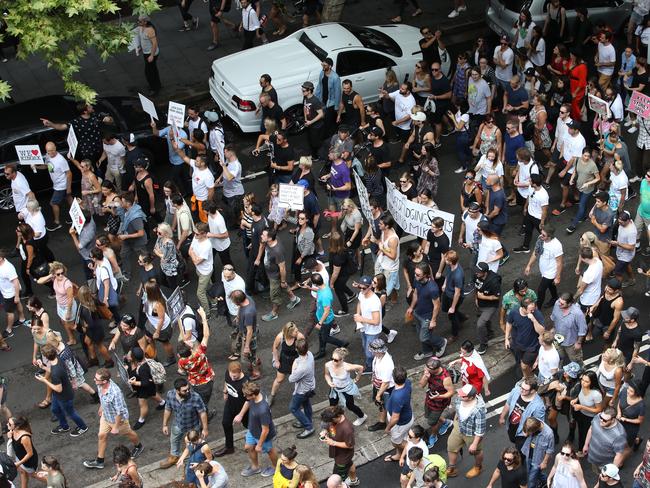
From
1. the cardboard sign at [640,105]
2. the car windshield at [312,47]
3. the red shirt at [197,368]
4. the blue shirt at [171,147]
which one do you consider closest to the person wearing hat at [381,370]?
the red shirt at [197,368]

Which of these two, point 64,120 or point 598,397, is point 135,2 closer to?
point 64,120

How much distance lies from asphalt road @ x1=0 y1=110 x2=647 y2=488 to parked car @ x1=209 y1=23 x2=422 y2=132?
191 cm

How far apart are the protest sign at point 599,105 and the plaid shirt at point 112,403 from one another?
8.88 meters

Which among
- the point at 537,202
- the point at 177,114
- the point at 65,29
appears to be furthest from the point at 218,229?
the point at 537,202

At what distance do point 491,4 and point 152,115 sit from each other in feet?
27.0

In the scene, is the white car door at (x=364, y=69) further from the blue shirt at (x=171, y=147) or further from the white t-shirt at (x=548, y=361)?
the white t-shirt at (x=548, y=361)

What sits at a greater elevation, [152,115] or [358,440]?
[152,115]

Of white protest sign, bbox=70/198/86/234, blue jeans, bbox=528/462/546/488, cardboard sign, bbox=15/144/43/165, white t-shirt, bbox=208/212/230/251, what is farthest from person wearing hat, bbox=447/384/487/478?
cardboard sign, bbox=15/144/43/165

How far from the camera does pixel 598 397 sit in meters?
12.7

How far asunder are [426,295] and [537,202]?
2.78 meters

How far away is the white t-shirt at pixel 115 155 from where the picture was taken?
17766 mm

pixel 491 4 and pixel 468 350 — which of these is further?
pixel 491 4

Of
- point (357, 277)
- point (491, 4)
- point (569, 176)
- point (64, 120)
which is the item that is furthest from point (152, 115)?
point (491, 4)

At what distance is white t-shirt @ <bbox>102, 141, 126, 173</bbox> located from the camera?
17.8m
